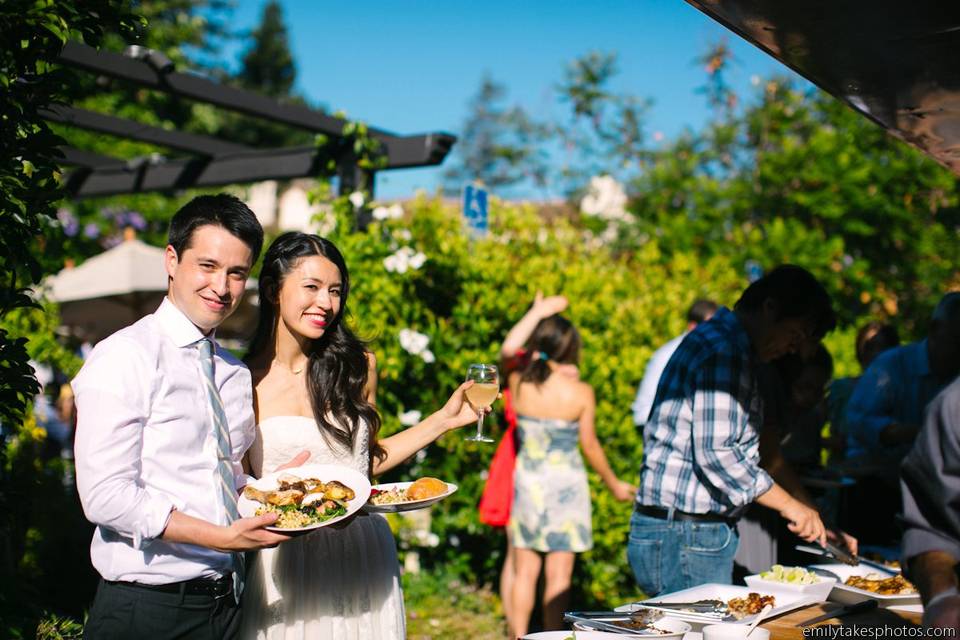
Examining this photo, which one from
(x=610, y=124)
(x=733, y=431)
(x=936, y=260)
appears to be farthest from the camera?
(x=610, y=124)

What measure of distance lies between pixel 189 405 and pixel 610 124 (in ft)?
59.7

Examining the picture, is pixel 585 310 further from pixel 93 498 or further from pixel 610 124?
pixel 610 124

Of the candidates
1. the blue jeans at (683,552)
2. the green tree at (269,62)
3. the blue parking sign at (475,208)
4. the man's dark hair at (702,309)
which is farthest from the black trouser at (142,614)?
the green tree at (269,62)

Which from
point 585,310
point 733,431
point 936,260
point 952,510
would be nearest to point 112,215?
point 585,310

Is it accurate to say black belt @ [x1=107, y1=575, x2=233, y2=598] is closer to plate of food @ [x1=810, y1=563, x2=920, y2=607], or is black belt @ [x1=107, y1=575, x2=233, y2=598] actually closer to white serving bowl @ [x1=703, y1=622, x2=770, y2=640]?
white serving bowl @ [x1=703, y1=622, x2=770, y2=640]

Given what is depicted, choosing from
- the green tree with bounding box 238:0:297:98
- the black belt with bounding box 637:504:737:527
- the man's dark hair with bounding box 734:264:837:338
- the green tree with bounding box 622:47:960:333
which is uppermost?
the green tree with bounding box 238:0:297:98

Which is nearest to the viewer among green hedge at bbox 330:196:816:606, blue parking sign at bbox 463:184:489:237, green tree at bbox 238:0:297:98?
green hedge at bbox 330:196:816:606

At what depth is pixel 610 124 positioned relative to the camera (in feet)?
65.1

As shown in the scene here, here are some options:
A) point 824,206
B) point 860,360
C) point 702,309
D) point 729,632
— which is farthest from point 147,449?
point 824,206

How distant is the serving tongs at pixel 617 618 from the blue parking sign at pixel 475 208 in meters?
4.00

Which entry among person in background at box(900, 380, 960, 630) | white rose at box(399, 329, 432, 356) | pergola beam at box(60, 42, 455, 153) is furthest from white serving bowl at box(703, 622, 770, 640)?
pergola beam at box(60, 42, 455, 153)

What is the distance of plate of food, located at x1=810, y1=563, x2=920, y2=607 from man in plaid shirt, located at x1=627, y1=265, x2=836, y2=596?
0.69 ft

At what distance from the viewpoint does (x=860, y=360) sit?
23.7ft

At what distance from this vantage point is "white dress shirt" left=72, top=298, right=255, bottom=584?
7.40 ft
